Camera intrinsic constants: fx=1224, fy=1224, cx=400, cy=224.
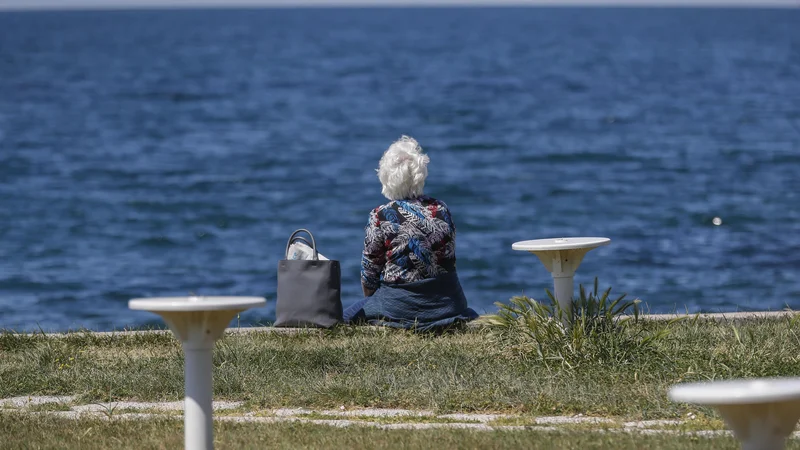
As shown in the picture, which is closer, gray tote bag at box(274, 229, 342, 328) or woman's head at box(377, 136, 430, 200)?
woman's head at box(377, 136, 430, 200)

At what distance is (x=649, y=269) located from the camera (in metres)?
17.1

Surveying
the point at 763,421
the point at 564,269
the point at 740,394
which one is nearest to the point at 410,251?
the point at 564,269

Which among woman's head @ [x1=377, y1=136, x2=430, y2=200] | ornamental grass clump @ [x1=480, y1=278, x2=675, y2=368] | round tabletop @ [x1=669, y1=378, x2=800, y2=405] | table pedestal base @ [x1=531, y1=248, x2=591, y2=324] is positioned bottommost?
Result: ornamental grass clump @ [x1=480, y1=278, x2=675, y2=368]

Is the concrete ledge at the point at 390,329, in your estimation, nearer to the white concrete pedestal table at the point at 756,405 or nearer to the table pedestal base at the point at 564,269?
the table pedestal base at the point at 564,269

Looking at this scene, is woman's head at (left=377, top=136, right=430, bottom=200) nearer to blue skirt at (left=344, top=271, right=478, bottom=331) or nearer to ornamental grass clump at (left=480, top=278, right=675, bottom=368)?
blue skirt at (left=344, top=271, right=478, bottom=331)

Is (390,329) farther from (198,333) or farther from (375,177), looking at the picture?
(375,177)

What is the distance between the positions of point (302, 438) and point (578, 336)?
2058mm

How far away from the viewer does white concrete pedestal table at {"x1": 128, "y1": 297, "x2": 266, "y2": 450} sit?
15.5ft

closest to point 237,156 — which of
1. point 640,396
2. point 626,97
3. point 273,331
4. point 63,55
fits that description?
point 626,97

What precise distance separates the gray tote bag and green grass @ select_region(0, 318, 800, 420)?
0.16 m

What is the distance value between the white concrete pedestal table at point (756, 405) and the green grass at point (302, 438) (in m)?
1.28

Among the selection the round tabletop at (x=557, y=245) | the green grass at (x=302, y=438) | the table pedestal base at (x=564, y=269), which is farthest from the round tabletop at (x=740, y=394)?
the table pedestal base at (x=564, y=269)

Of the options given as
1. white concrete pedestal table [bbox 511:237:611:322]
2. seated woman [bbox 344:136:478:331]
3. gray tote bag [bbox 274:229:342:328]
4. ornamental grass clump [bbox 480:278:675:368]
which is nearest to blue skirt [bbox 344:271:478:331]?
seated woman [bbox 344:136:478:331]

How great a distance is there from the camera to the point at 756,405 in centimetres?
413
